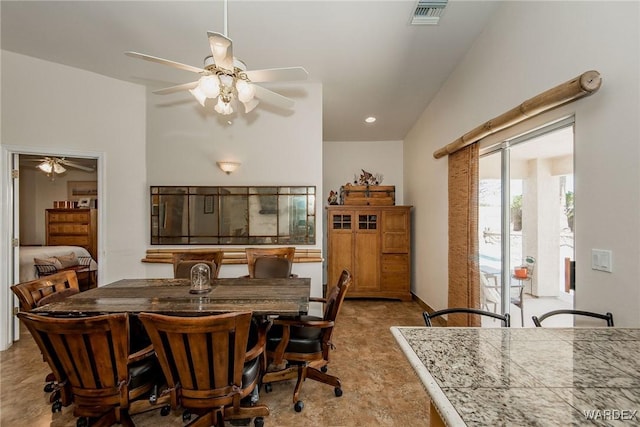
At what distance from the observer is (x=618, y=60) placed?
4.77 ft

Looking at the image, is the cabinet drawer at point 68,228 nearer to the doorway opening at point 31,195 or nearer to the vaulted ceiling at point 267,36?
the doorway opening at point 31,195

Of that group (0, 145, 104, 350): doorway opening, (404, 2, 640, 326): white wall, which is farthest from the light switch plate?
(0, 145, 104, 350): doorway opening

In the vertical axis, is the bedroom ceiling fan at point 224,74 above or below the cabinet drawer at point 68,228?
above

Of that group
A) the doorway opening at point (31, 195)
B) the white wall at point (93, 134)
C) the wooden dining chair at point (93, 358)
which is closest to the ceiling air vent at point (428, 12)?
the wooden dining chair at point (93, 358)

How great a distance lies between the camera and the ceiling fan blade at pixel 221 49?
166 cm

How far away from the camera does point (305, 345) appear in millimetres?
2100

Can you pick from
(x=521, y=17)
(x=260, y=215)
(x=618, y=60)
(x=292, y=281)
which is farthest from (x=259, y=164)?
(x=618, y=60)

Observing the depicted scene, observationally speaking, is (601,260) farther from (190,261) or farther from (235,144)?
(235,144)

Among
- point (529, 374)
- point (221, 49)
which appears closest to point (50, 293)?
point (221, 49)

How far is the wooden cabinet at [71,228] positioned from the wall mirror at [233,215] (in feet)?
12.2

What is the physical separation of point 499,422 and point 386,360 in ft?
7.31

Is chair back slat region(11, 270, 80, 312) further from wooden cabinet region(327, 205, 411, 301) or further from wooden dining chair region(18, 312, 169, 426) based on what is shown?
wooden cabinet region(327, 205, 411, 301)

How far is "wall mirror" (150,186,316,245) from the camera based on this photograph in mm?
3746

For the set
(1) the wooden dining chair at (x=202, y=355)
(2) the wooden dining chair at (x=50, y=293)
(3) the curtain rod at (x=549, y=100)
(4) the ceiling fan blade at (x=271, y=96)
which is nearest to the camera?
(1) the wooden dining chair at (x=202, y=355)
